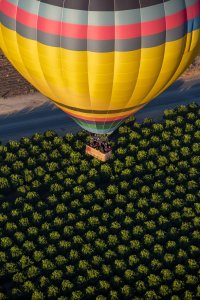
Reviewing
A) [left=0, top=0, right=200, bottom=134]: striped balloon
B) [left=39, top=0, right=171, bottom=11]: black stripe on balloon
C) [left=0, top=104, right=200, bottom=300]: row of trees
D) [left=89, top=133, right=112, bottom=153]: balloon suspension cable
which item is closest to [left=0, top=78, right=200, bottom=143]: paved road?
[left=0, top=104, right=200, bottom=300]: row of trees

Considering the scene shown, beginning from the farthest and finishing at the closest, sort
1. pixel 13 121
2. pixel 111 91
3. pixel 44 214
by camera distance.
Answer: pixel 13 121
pixel 44 214
pixel 111 91

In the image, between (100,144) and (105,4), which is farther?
(100,144)

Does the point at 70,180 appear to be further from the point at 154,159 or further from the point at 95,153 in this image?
the point at 154,159

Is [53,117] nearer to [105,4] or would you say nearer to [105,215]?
[105,215]

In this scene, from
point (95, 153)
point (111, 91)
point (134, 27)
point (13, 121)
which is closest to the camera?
point (134, 27)

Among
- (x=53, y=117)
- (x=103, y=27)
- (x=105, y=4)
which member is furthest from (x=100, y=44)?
(x=53, y=117)

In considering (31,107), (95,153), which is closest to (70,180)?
(95,153)

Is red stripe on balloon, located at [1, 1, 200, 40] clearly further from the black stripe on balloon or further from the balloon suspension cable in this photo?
the balloon suspension cable
